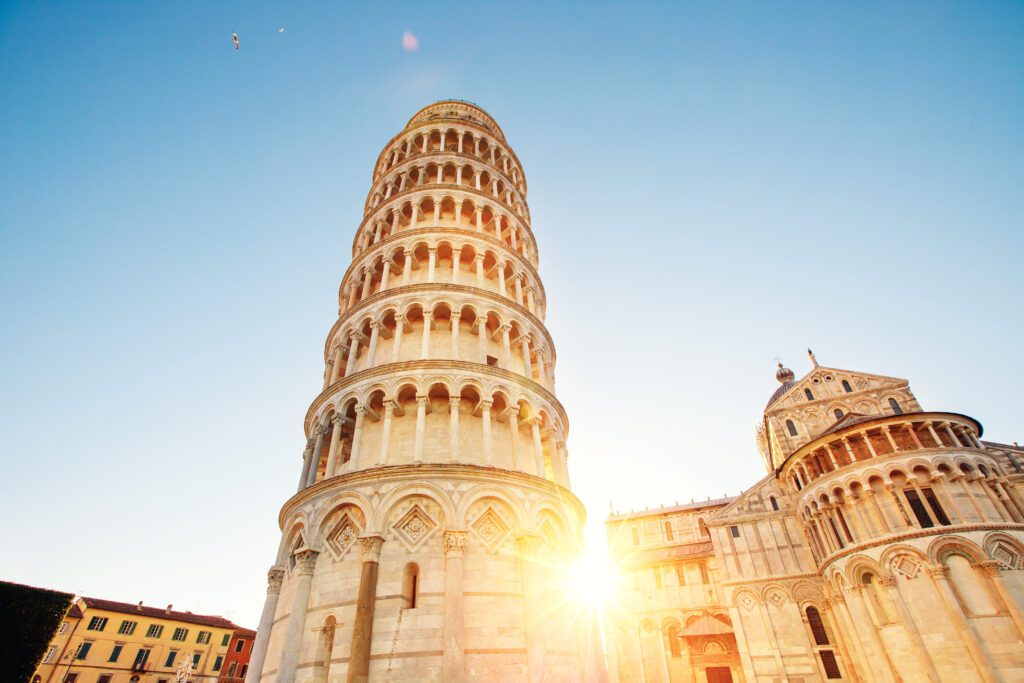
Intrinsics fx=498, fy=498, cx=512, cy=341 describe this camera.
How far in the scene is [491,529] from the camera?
44.0 feet

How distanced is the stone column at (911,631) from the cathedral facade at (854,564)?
0.14ft

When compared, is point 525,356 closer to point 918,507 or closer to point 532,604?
point 532,604

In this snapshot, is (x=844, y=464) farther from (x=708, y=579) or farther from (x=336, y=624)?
(x=336, y=624)

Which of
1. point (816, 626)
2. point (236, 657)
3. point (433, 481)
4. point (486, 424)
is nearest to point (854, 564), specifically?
point (816, 626)

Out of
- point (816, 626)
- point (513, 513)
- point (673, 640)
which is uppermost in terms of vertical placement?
point (513, 513)

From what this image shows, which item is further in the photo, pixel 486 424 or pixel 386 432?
pixel 486 424

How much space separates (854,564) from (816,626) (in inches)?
204

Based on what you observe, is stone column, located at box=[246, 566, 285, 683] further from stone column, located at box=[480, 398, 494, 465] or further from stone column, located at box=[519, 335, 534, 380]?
stone column, located at box=[519, 335, 534, 380]

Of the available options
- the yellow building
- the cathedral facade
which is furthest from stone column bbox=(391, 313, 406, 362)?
the yellow building

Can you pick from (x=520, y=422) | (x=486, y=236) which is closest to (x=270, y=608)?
(x=520, y=422)

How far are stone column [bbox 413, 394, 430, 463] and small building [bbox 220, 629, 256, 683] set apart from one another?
4615 cm

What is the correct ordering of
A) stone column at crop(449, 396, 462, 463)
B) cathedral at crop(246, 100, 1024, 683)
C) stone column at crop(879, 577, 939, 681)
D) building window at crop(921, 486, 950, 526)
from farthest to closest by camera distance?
building window at crop(921, 486, 950, 526), stone column at crop(879, 577, 939, 681), stone column at crop(449, 396, 462, 463), cathedral at crop(246, 100, 1024, 683)

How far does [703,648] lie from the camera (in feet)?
109

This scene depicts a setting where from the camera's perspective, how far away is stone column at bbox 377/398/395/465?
14.0m
